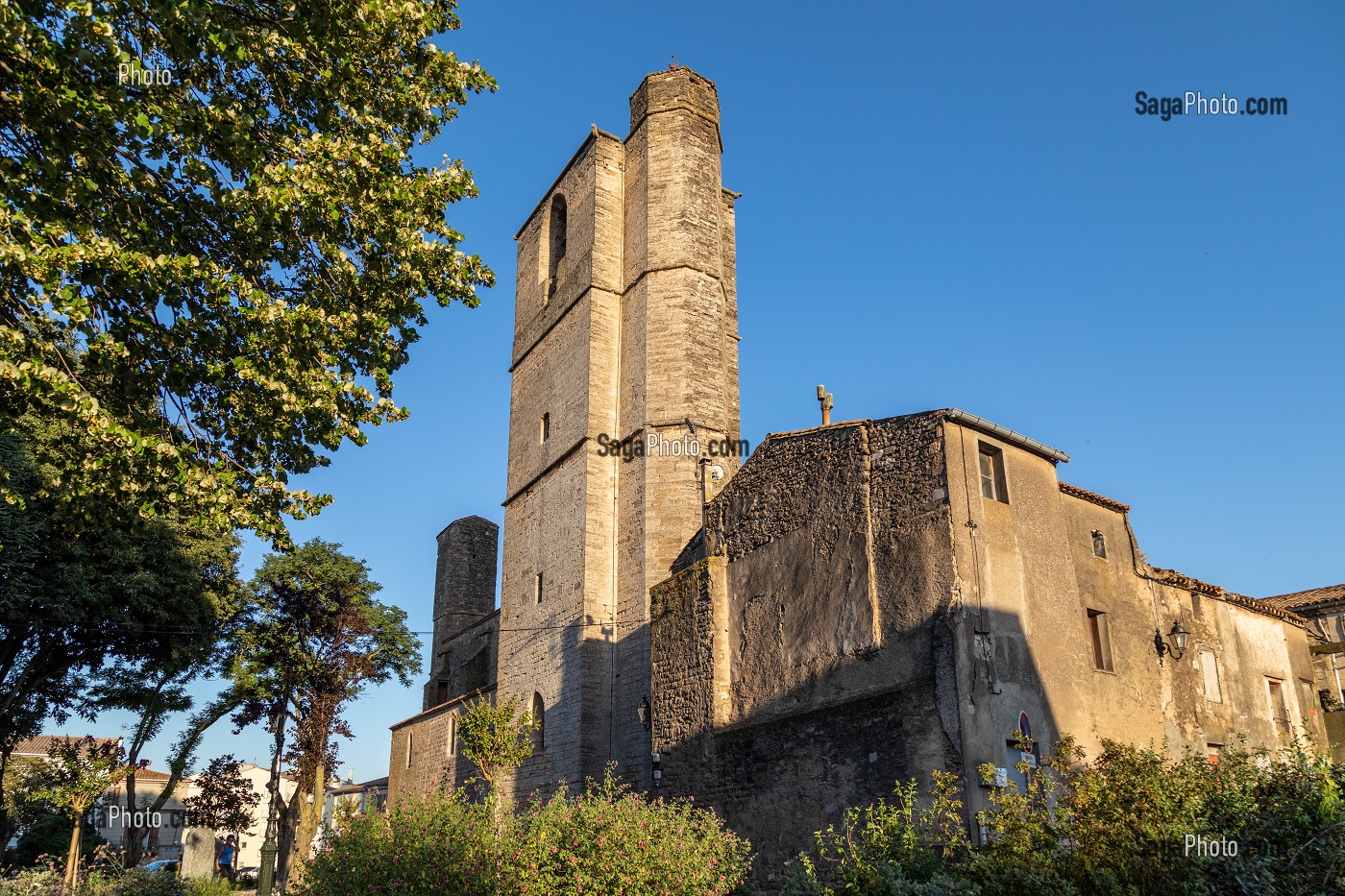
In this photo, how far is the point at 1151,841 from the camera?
6.72 meters

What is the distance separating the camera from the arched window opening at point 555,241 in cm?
2700

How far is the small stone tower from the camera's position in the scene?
111ft

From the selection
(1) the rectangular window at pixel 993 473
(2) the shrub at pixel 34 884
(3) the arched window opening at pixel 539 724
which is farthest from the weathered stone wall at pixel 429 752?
(1) the rectangular window at pixel 993 473

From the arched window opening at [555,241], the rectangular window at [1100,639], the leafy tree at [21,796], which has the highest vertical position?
the arched window opening at [555,241]

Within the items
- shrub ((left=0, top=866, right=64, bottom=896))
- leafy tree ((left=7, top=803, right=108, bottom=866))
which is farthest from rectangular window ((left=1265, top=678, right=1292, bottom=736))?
leafy tree ((left=7, top=803, right=108, bottom=866))

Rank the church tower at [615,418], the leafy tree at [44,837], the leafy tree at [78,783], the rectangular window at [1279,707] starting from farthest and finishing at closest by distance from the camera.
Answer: the leafy tree at [44,837]
the church tower at [615,418]
the leafy tree at [78,783]
the rectangular window at [1279,707]

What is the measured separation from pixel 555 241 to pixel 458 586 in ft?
46.0

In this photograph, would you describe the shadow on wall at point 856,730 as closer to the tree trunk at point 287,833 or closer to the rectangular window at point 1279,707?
the rectangular window at point 1279,707

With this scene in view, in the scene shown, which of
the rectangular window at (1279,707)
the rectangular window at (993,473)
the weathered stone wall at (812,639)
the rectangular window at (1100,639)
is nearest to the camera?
the weathered stone wall at (812,639)

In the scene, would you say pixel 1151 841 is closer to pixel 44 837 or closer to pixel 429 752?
pixel 429 752

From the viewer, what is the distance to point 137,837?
943 inches

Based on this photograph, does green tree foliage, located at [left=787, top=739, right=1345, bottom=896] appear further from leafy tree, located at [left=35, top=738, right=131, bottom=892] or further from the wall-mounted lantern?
leafy tree, located at [left=35, top=738, right=131, bottom=892]

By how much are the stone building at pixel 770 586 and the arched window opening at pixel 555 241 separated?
649 mm

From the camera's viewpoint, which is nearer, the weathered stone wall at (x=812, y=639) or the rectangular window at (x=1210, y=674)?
the weathered stone wall at (x=812, y=639)
